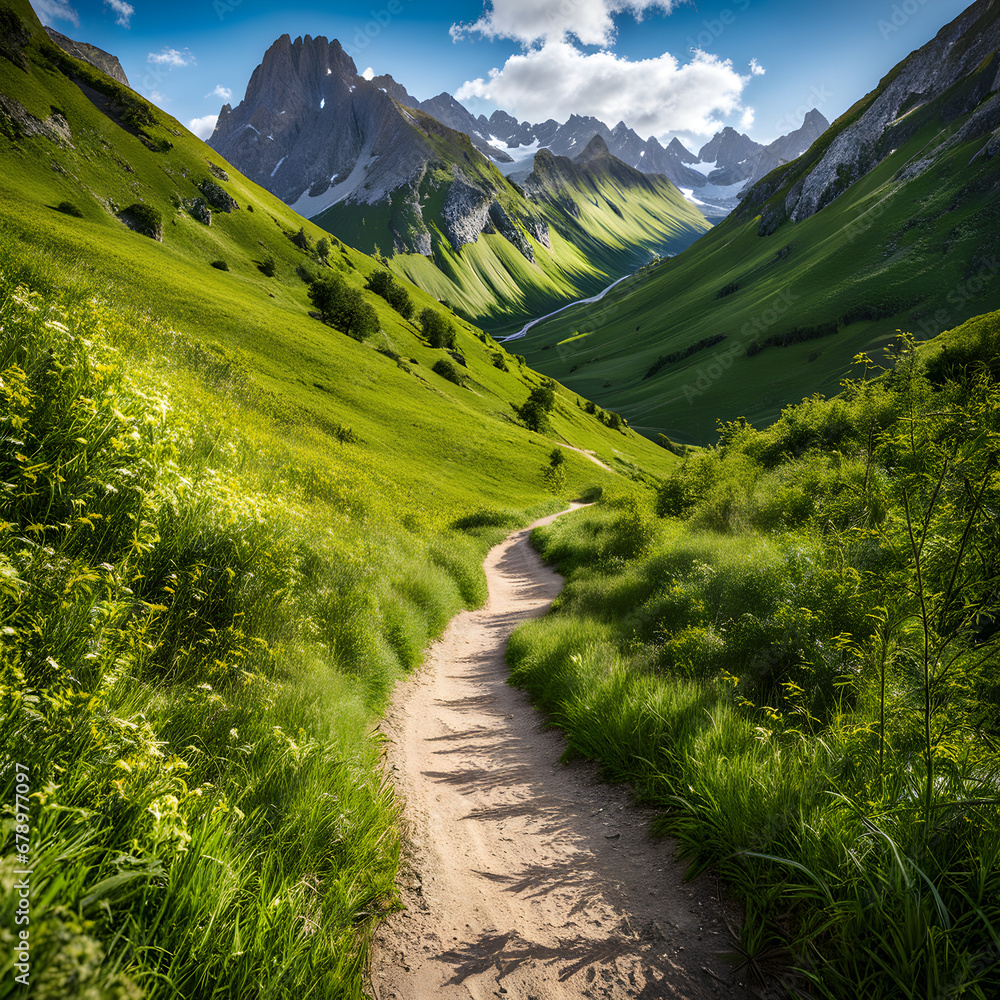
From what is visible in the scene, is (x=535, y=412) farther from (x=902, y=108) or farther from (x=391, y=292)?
(x=902, y=108)

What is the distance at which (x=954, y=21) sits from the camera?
179m

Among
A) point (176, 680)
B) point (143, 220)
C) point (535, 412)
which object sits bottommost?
point (176, 680)

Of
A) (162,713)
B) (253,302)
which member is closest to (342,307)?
(253,302)

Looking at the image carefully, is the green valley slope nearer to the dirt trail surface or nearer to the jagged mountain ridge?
the jagged mountain ridge

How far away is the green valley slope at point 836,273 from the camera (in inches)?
4355

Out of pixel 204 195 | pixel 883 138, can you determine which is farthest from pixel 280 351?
pixel 883 138

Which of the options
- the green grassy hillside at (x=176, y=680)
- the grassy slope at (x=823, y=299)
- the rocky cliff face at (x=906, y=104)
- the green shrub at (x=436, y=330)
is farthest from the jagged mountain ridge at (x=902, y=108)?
the green grassy hillside at (x=176, y=680)

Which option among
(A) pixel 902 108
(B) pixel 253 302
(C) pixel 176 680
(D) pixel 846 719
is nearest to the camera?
(C) pixel 176 680

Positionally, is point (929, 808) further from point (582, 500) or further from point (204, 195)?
point (204, 195)

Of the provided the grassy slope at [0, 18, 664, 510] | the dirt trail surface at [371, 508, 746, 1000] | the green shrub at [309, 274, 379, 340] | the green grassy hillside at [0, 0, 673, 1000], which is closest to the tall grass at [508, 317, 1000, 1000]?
the dirt trail surface at [371, 508, 746, 1000]

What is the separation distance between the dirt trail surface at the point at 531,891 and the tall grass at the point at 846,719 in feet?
1.37

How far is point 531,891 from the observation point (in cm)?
438

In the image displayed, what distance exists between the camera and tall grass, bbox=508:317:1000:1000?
2975 millimetres

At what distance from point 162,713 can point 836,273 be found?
559ft
